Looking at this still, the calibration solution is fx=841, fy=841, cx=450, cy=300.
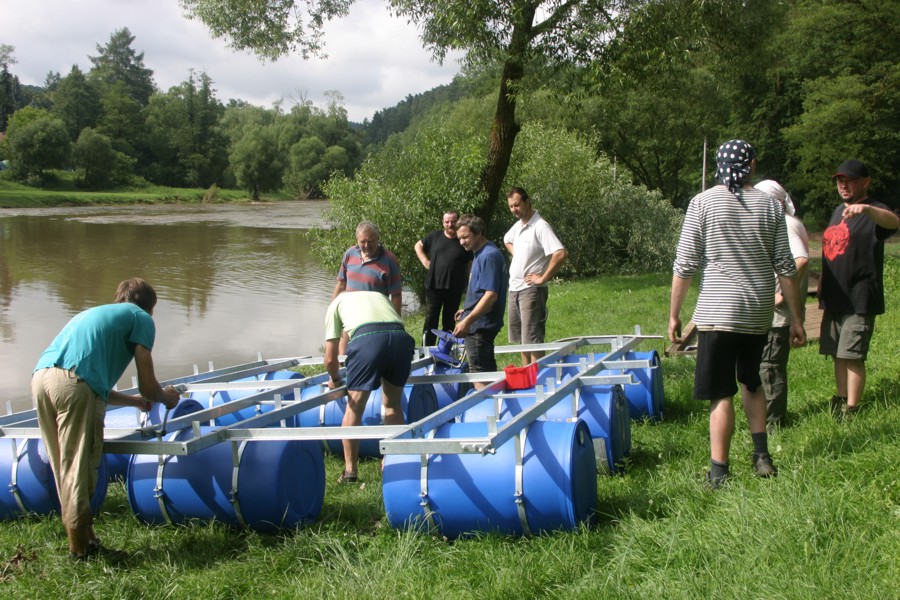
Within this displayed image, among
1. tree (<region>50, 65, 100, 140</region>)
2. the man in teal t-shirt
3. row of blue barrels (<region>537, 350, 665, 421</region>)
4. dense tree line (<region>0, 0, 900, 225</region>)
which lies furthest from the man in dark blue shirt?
tree (<region>50, 65, 100, 140</region>)

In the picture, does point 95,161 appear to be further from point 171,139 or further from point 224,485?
point 224,485

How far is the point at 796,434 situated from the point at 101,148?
84626 mm

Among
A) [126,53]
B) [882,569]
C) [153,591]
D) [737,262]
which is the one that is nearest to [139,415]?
[153,591]

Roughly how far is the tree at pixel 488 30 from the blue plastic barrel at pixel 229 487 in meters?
9.65

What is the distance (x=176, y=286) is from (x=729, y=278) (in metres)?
20.8

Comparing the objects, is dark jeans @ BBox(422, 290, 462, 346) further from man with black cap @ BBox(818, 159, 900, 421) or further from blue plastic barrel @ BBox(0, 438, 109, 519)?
blue plastic barrel @ BBox(0, 438, 109, 519)

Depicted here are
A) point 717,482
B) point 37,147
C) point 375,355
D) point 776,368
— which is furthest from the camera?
point 37,147

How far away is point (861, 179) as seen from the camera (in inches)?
219

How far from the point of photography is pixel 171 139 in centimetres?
9994

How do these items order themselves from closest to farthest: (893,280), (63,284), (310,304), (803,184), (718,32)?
(893,280)
(718,32)
(310,304)
(63,284)
(803,184)

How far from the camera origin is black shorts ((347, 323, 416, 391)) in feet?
18.2

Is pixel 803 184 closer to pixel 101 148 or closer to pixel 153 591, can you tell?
pixel 153 591

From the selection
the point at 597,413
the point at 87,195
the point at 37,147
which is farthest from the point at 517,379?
the point at 37,147

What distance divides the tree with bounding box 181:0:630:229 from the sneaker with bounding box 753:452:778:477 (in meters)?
9.81
